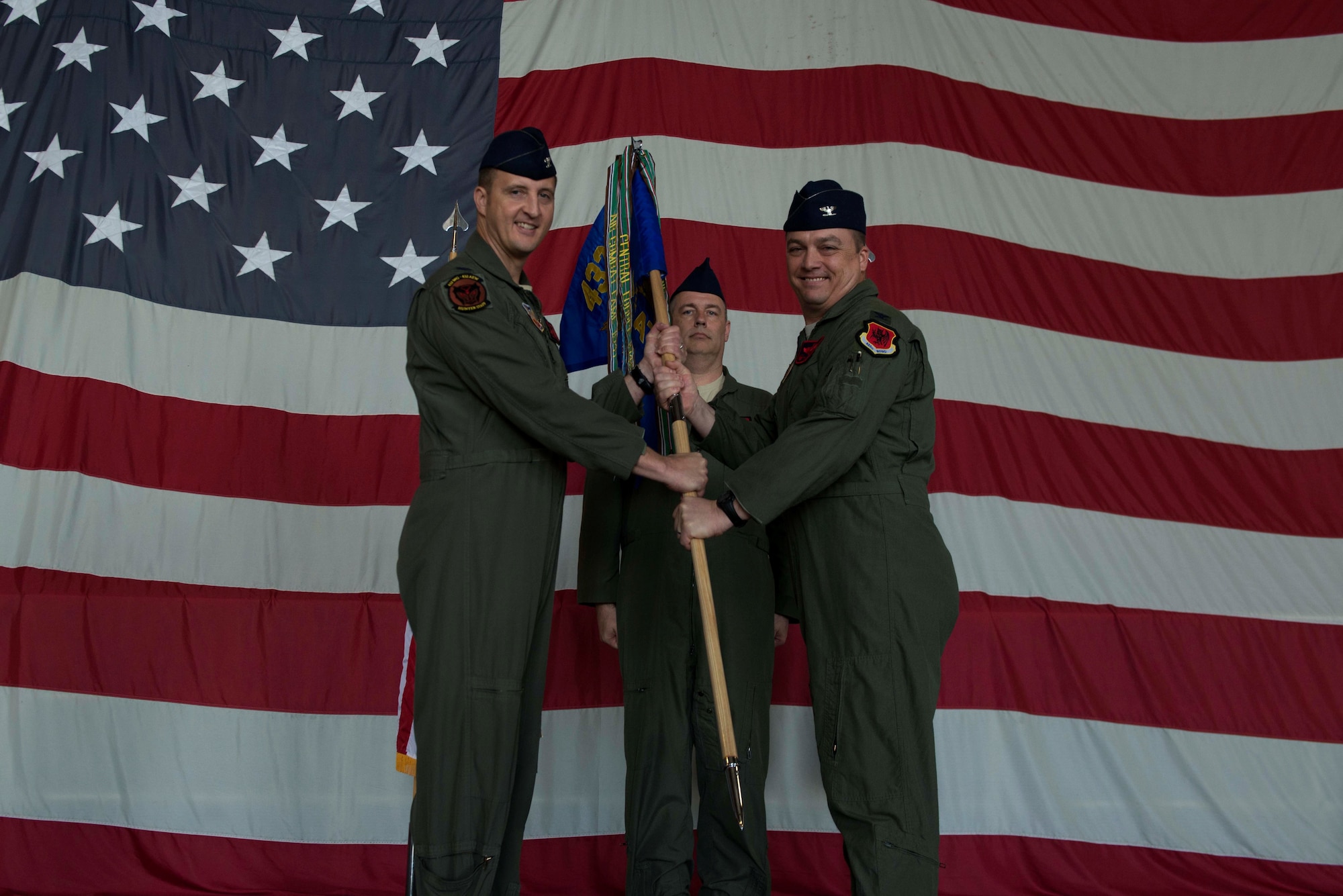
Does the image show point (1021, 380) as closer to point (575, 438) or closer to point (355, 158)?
point (575, 438)

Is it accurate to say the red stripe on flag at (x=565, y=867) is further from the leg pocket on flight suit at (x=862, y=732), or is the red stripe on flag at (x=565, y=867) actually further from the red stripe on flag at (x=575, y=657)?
the leg pocket on flight suit at (x=862, y=732)

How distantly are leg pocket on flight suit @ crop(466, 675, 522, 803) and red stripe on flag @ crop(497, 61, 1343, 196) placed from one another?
2661 mm

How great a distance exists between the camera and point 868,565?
83.9 inches

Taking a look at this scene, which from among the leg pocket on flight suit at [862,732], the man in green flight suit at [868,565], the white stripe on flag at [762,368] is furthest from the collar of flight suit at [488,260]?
the white stripe on flag at [762,368]

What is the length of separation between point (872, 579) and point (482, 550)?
84 centimetres

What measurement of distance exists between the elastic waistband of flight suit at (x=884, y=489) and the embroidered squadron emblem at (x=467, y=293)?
0.87 metres

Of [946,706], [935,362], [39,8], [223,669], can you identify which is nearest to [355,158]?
[39,8]

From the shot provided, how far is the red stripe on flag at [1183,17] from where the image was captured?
4074mm

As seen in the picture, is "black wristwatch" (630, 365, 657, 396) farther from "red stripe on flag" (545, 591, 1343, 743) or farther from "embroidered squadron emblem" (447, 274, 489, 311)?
"red stripe on flag" (545, 591, 1343, 743)

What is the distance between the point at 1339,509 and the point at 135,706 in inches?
171

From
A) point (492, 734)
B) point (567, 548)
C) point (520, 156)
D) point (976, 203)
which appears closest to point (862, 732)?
point (492, 734)

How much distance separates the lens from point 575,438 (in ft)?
6.81

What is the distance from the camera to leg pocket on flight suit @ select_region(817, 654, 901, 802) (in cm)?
204

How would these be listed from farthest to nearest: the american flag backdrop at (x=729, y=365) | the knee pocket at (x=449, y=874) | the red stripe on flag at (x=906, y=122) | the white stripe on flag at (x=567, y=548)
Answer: the red stripe on flag at (x=906, y=122)
the white stripe on flag at (x=567, y=548)
the american flag backdrop at (x=729, y=365)
the knee pocket at (x=449, y=874)
